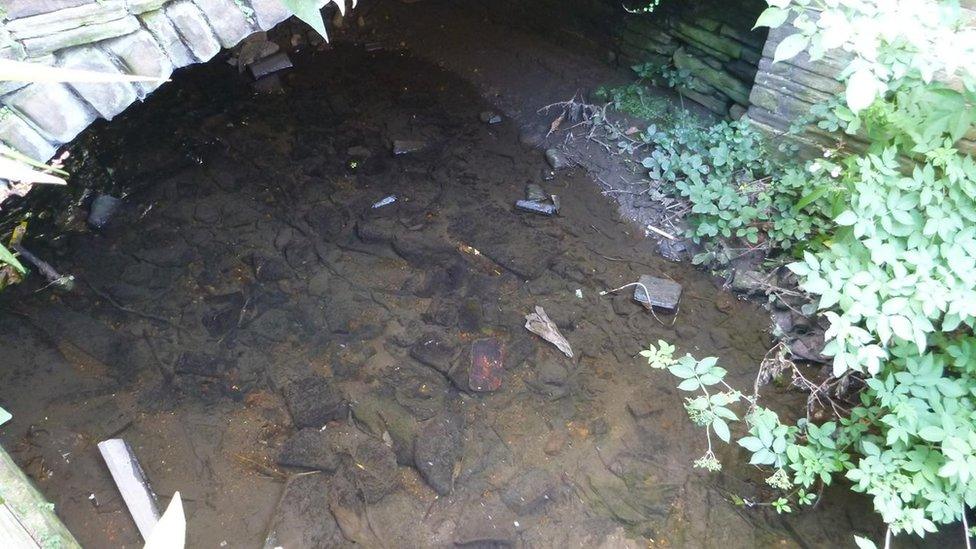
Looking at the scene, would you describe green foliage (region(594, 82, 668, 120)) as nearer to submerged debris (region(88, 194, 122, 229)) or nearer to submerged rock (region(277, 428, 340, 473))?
submerged rock (region(277, 428, 340, 473))

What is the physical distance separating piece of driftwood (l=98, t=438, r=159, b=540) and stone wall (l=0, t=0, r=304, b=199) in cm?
152

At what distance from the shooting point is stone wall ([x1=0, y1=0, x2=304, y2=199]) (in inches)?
96.4

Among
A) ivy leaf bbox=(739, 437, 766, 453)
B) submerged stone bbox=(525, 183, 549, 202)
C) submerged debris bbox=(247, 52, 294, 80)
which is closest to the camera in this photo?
ivy leaf bbox=(739, 437, 766, 453)

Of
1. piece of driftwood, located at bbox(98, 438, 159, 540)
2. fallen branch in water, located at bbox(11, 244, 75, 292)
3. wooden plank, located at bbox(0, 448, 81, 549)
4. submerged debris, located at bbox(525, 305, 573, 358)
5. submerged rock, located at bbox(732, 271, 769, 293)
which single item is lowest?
submerged rock, located at bbox(732, 271, 769, 293)

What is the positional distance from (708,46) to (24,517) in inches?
190

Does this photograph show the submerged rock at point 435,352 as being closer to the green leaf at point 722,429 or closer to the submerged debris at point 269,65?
the green leaf at point 722,429

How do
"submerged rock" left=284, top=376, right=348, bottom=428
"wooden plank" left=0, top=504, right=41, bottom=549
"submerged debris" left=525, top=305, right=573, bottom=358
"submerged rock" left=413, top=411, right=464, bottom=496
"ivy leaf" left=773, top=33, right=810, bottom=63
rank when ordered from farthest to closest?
"submerged debris" left=525, top=305, right=573, bottom=358 < "submerged rock" left=284, top=376, right=348, bottom=428 < "submerged rock" left=413, top=411, right=464, bottom=496 < "ivy leaf" left=773, top=33, right=810, bottom=63 < "wooden plank" left=0, top=504, right=41, bottom=549

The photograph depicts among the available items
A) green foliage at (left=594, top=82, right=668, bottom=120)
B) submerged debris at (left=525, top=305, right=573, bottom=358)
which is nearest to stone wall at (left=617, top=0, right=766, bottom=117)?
green foliage at (left=594, top=82, right=668, bottom=120)

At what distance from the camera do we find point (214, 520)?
320 centimetres

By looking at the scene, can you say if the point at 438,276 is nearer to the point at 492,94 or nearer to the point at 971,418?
the point at 492,94

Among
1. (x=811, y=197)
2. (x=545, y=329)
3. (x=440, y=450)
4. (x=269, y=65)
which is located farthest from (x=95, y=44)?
(x=811, y=197)

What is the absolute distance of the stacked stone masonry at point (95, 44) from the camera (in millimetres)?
2449

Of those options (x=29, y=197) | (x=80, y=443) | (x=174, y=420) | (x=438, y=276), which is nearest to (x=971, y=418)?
(x=438, y=276)

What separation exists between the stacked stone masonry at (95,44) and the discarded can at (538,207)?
2220 mm
